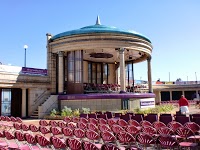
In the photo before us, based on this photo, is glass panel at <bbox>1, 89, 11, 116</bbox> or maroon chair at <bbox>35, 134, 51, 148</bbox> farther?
glass panel at <bbox>1, 89, 11, 116</bbox>

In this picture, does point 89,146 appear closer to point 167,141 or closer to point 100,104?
point 167,141

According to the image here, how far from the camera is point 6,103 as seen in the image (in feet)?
94.6

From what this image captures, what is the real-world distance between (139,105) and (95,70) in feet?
39.5

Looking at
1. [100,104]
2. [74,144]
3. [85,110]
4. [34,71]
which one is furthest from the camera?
[34,71]

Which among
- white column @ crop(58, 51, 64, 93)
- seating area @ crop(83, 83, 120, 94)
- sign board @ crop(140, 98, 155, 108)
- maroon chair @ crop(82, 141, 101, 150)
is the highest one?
white column @ crop(58, 51, 64, 93)

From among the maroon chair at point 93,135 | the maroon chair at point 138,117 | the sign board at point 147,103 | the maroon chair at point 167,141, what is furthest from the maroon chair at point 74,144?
the sign board at point 147,103

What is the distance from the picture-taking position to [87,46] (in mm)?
29234

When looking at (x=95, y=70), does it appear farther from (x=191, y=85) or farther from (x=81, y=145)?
(x=81, y=145)

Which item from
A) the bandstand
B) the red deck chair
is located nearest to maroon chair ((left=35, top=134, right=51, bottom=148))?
the red deck chair

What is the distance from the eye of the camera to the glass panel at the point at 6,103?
93.8ft

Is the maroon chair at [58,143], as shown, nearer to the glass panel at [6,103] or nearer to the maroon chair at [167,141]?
the maroon chair at [167,141]

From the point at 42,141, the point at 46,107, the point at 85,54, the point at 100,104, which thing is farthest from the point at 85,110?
the point at 42,141

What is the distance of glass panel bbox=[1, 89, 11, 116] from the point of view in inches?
1125

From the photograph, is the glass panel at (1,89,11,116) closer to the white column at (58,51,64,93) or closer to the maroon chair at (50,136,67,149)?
the white column at (58,51,64,93)
